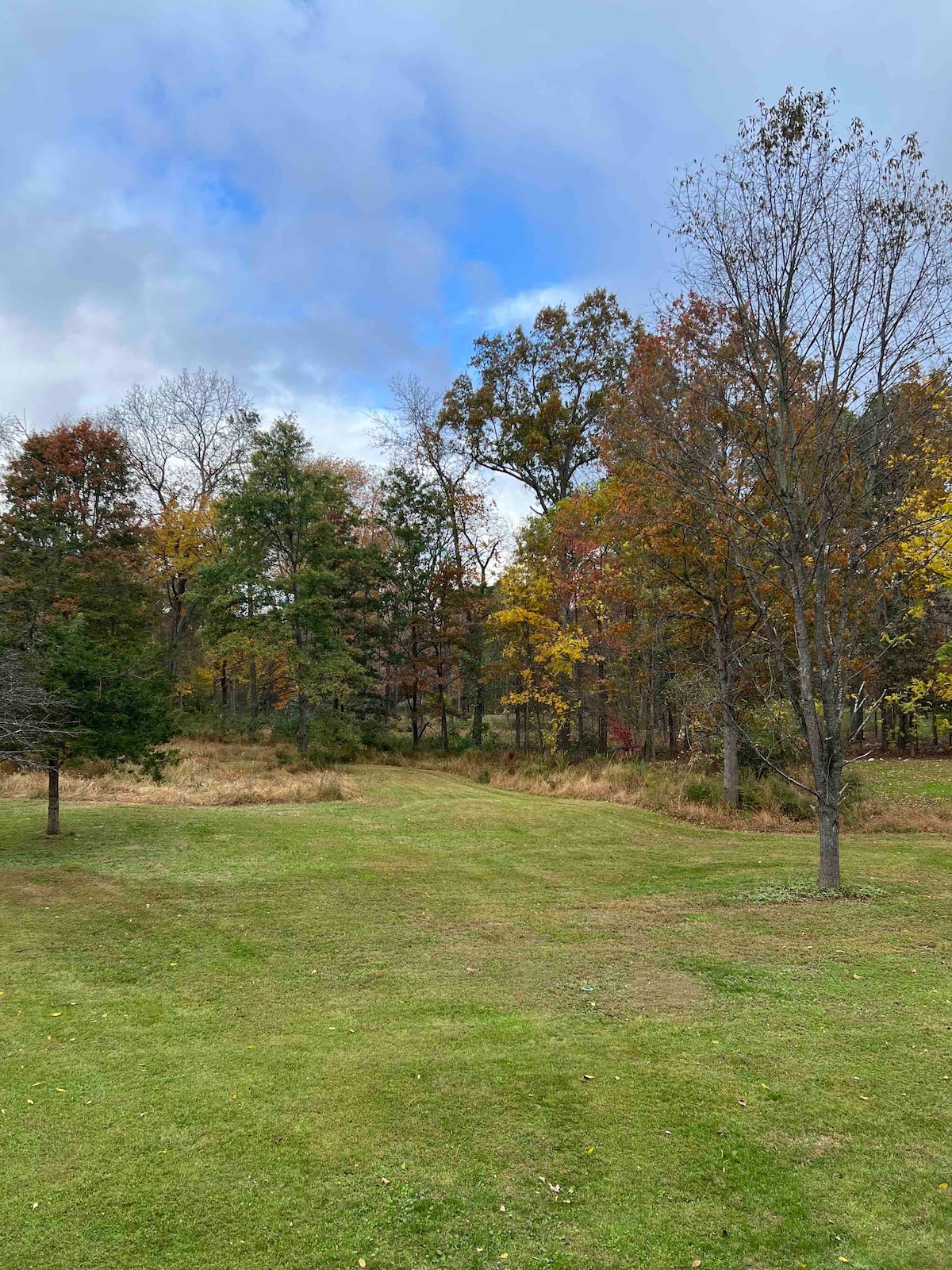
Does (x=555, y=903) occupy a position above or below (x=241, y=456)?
below

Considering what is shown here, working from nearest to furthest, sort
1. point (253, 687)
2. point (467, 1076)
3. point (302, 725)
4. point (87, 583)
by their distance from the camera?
point (467, 1076)
point (302, 725)
point (87, 583)
point (253, 687)

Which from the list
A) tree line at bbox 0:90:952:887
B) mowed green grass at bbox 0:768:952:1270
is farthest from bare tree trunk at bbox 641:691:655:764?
mowed green grass at bbox 0:768:952:1270

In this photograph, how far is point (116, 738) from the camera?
10094 mm

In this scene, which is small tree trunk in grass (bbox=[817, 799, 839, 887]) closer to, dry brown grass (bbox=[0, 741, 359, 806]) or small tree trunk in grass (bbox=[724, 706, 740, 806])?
small tree trunk in grass (bbox=[724, 706, 740, 806])

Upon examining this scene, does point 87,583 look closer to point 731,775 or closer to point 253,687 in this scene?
point 253,687

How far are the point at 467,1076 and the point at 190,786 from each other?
13386 millimetres

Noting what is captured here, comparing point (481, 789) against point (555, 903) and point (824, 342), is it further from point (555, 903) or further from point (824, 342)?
point (824, 342)

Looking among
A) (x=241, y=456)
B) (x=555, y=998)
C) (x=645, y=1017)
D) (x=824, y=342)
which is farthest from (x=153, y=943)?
(x=241, y=456)

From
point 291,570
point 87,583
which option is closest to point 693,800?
point 291,570

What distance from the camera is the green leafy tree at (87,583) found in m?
10.2

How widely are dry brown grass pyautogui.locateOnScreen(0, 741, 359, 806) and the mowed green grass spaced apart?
19.9ft

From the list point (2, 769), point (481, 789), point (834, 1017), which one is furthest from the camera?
point (481, 789)

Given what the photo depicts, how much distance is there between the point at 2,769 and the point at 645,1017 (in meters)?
16.4

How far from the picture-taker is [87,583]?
24.0 meters
